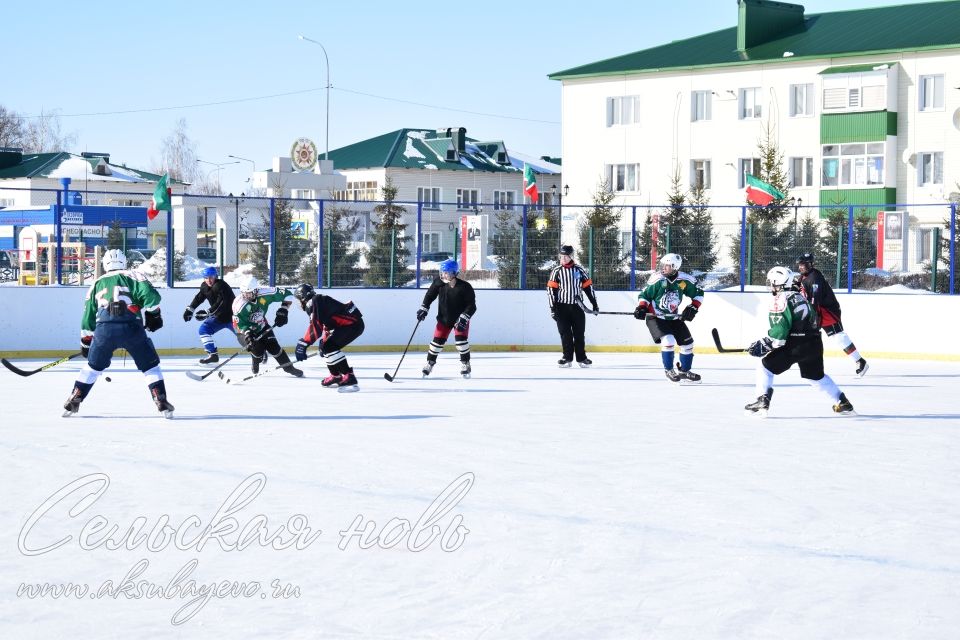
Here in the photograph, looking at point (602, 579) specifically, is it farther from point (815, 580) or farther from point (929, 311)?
point (929, 311)

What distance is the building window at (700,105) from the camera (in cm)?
4394

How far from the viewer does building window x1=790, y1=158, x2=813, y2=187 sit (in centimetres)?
A: 4184

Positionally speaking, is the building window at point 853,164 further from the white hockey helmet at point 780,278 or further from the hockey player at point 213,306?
the white hockey helmet at point 780,278

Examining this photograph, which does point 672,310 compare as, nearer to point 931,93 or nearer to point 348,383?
point 348,383

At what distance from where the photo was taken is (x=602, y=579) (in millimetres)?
5156

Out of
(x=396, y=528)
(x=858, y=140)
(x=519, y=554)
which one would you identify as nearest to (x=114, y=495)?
(x=396, y=528)

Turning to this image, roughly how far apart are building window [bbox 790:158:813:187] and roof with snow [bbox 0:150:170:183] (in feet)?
112

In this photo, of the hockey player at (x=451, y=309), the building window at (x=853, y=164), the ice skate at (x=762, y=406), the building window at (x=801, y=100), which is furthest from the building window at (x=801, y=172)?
the ice skate at (x=762, y=406)

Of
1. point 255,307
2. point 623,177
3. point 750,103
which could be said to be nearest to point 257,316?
point 255,307

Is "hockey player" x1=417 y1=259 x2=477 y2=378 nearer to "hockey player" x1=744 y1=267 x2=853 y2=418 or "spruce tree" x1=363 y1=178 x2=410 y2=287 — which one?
"hockey player" x1=744 y1=267 x2=853 y2=418

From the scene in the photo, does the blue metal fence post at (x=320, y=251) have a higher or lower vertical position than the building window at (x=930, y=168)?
lower

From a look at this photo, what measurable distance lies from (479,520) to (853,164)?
36730 millimetres

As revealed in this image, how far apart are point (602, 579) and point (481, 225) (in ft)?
54.4

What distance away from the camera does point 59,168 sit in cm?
6238
